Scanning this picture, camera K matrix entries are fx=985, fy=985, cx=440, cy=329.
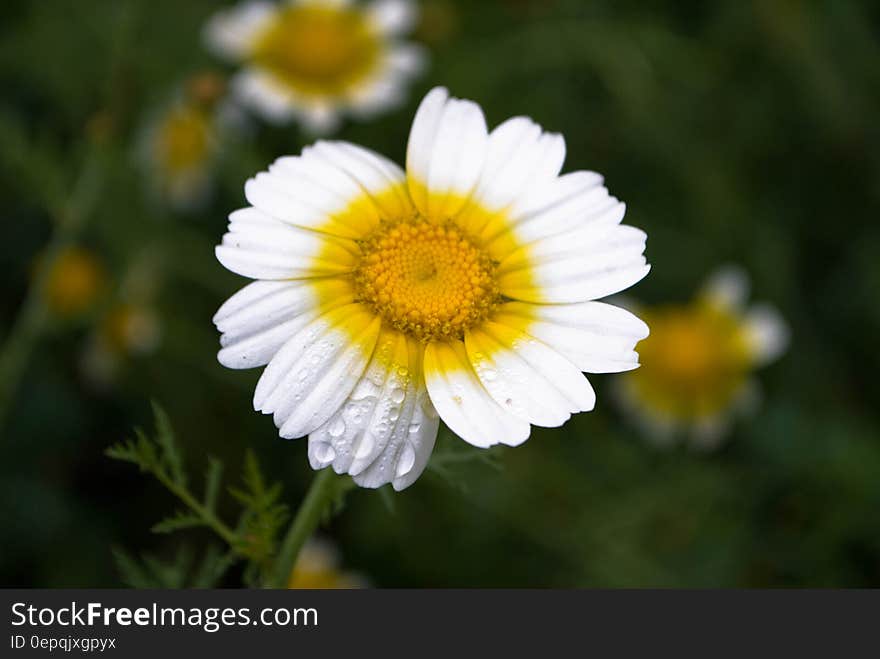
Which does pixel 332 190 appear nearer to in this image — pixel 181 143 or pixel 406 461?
pixel 406 461

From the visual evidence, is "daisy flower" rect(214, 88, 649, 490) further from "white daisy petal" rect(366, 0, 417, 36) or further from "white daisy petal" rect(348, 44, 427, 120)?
"white daisy petal" rect(366, 0, 417, 36)

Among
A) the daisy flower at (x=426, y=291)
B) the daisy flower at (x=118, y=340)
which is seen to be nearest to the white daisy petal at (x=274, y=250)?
the daisy flower at (x=426, y=291)

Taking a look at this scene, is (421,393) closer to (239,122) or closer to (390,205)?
(390,205)

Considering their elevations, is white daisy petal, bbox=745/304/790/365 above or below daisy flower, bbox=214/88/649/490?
above

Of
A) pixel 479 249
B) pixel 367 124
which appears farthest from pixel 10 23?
pixel 479 249

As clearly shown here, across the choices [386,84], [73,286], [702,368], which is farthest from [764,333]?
[73,286]

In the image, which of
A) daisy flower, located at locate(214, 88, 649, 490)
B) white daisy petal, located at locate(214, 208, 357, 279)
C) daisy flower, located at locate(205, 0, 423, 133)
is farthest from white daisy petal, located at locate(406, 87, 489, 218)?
daisy flower, located at locate(205, 0, 423, 133)
